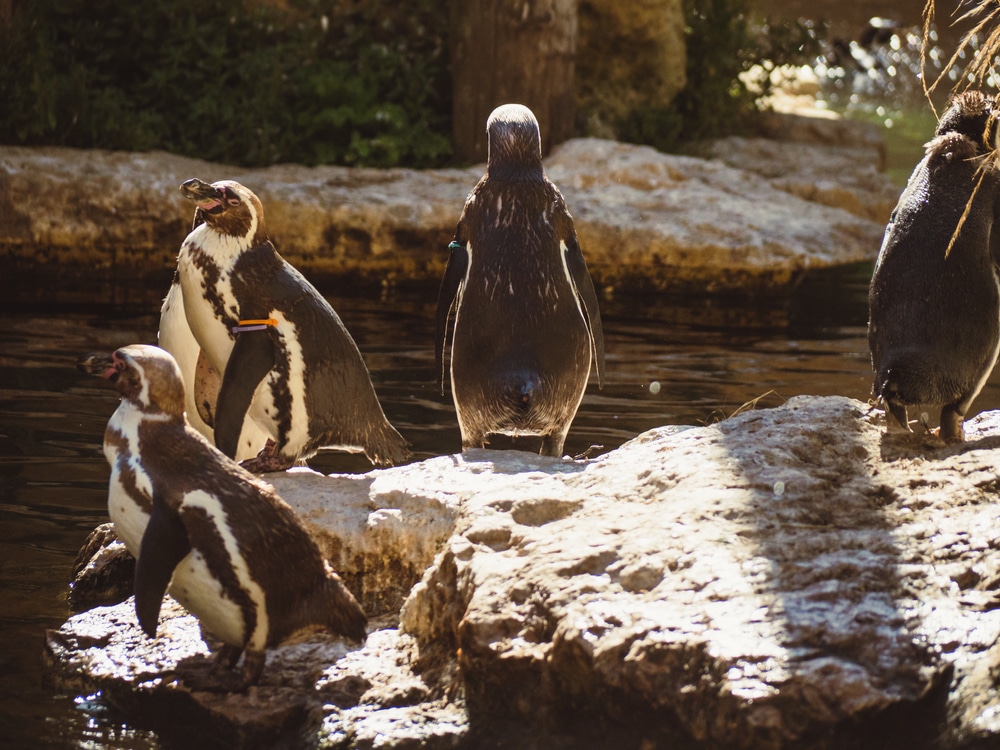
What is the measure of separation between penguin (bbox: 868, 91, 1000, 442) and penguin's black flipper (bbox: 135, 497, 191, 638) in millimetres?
2123

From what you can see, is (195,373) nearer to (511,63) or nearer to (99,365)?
(99,365)

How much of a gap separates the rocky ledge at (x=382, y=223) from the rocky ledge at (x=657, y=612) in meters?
4.62

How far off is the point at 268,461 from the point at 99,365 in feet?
3.78

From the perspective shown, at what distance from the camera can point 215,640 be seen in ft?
11.5

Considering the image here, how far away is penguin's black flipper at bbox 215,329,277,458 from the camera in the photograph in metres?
4.11

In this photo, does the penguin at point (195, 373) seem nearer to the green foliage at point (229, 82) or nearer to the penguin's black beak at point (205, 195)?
the penguin's black beak at point (205, 195)

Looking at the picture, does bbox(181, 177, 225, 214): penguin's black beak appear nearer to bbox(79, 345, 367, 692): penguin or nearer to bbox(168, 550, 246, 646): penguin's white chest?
bbox(79, 345, 367, 692): penguin

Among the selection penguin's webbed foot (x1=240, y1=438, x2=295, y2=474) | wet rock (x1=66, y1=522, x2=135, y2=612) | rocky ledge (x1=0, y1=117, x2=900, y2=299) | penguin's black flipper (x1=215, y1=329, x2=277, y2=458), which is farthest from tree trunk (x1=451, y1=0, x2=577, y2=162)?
wet rock (x1=66, y1=522, x2=135, y2=612)

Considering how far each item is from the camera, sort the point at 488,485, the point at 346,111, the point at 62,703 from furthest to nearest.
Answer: the point at 346,111, the point at 488,485, the point at 62,703

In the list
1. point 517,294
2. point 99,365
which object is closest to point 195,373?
point 517,294

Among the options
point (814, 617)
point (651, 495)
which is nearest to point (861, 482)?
point (651, 495)

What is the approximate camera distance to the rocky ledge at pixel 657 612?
8.32 ft

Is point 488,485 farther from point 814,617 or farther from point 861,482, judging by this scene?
point 814,617

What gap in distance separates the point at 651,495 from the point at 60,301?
5729mm
